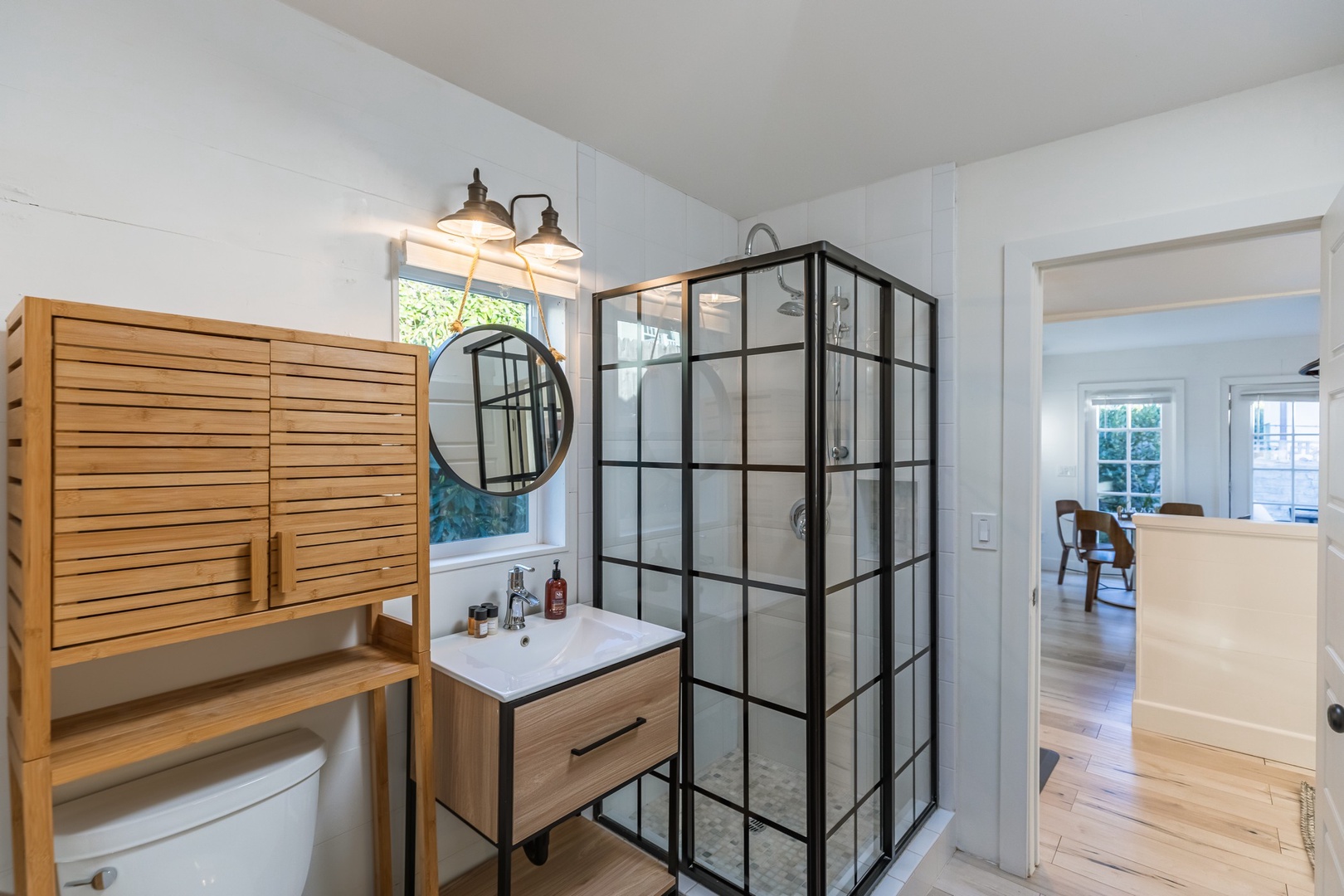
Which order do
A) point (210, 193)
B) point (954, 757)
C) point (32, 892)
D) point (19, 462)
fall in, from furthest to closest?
point (954, 757)
point (210, 193)
point (19, 462)
point (32, 892)

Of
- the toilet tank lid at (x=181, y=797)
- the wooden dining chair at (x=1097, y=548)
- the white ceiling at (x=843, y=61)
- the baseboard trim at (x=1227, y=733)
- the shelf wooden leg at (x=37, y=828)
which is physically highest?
the white ceiling at (x=843, y=61)

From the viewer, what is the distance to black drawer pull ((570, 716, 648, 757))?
144cm

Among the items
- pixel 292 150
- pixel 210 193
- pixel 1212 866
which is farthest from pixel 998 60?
pixel 1212 866

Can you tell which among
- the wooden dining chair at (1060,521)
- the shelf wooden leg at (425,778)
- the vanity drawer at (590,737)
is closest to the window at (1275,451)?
the wooden dining chair at (1060,521)

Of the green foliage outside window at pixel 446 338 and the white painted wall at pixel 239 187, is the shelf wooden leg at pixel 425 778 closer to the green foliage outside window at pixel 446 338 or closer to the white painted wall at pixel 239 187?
the white painted wall at pixel 239 187

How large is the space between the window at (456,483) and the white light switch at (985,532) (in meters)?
1.46

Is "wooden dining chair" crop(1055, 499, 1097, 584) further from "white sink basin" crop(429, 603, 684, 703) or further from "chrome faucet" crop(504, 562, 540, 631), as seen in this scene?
"chrome faucet" crop(504, 562, 540, 631)

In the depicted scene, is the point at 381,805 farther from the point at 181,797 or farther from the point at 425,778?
the point at 181,797

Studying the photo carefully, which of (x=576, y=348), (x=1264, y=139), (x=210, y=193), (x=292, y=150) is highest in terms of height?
(x=1264, y=139)

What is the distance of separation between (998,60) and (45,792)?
7.74ft

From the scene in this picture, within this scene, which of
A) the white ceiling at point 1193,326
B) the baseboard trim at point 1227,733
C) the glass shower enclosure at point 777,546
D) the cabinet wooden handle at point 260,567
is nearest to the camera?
the cabinet wooden handle at point 260,567

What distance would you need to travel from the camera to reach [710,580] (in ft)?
6.19

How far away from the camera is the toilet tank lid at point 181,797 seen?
104cm

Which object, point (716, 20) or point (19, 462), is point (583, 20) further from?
point (19, 462)
